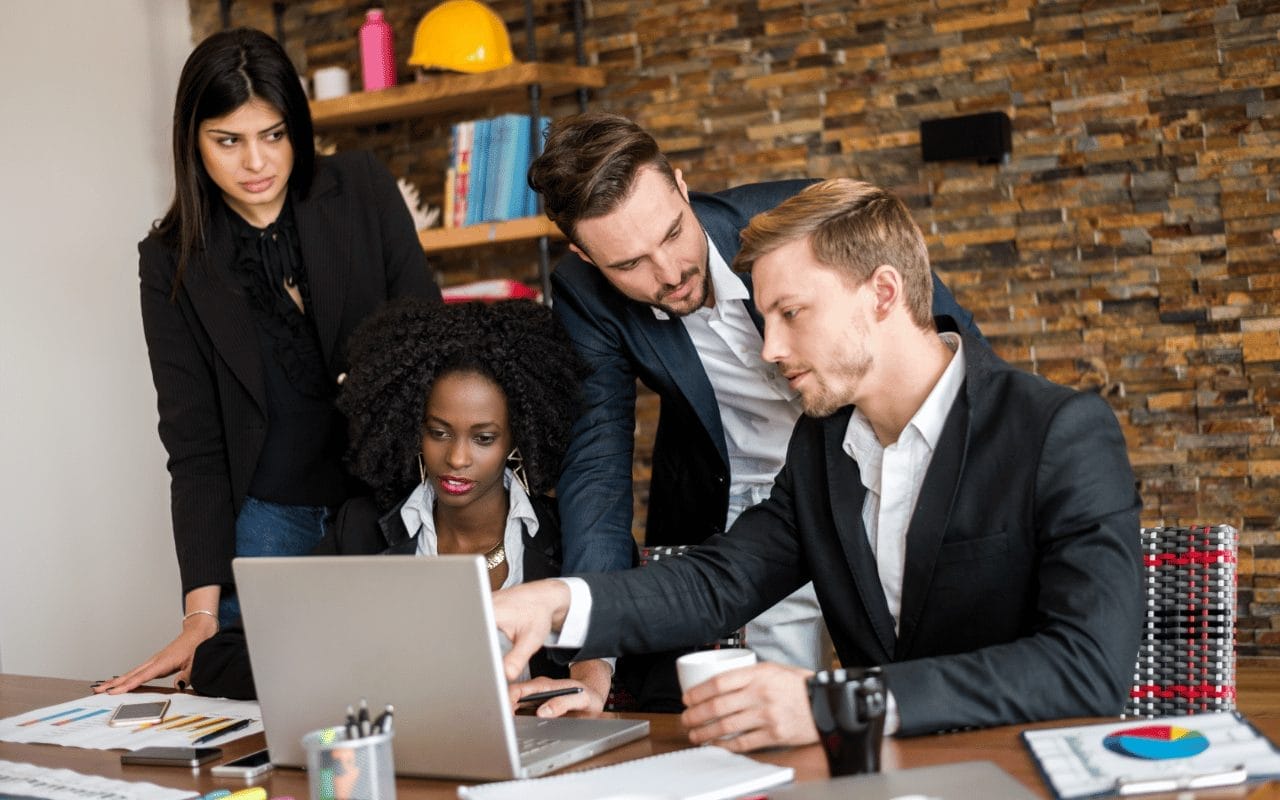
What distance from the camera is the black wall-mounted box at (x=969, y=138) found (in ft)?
12.2

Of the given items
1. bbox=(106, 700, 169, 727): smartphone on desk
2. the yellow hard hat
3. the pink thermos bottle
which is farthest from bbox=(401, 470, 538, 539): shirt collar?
the pink thermos bottle

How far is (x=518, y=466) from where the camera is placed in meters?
Answer: 2.28

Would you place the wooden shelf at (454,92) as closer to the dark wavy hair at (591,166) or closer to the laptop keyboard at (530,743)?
the dark wavy hair at (591,166)

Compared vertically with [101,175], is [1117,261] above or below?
below

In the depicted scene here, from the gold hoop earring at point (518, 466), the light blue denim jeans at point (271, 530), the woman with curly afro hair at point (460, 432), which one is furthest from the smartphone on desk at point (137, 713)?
the gold hoop earring at point (518, 466)

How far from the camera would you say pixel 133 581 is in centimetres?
423

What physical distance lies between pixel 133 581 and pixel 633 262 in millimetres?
2781

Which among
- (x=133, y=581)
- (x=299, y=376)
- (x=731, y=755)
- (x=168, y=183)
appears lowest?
(x=133, y=581)

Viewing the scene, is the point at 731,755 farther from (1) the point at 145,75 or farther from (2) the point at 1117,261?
(1) the point at 145,75

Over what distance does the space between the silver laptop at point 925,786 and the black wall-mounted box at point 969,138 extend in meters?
2.80

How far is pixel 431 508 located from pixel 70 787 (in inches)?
34.2

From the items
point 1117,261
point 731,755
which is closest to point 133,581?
point 1117,261

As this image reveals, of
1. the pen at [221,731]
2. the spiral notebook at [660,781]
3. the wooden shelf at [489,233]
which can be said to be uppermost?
the wooden shelf at [489,233]

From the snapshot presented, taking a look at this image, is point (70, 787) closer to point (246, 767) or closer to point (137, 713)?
point (246, 767)
